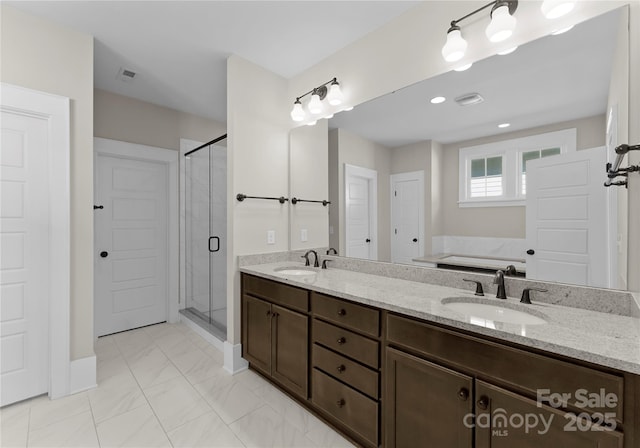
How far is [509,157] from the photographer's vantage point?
155 cm

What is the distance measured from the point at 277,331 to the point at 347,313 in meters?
0.72

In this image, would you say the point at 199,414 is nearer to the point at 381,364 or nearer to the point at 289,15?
the point at 381,364

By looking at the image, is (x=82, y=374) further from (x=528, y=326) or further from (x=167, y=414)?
(x=528, y=326)

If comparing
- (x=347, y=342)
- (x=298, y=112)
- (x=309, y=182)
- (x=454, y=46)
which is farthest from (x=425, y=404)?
(x=298, y=112)

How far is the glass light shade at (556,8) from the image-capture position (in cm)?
131

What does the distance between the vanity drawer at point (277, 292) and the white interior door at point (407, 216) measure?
0.70 metres

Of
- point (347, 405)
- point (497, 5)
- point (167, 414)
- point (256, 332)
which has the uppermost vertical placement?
point (497, 5)

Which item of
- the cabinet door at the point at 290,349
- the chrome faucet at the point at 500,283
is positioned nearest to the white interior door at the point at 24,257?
the cabinet door at the point at 290,349

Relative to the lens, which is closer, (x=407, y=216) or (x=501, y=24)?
(x=501, y=24)

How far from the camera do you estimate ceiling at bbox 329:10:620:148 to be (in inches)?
51.0

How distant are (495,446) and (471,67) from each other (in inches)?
71.3

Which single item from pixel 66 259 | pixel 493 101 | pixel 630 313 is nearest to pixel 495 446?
pixel 630 313

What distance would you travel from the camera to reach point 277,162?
8.98ft

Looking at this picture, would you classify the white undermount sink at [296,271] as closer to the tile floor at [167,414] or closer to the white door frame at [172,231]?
the tile floor at [167,414]
